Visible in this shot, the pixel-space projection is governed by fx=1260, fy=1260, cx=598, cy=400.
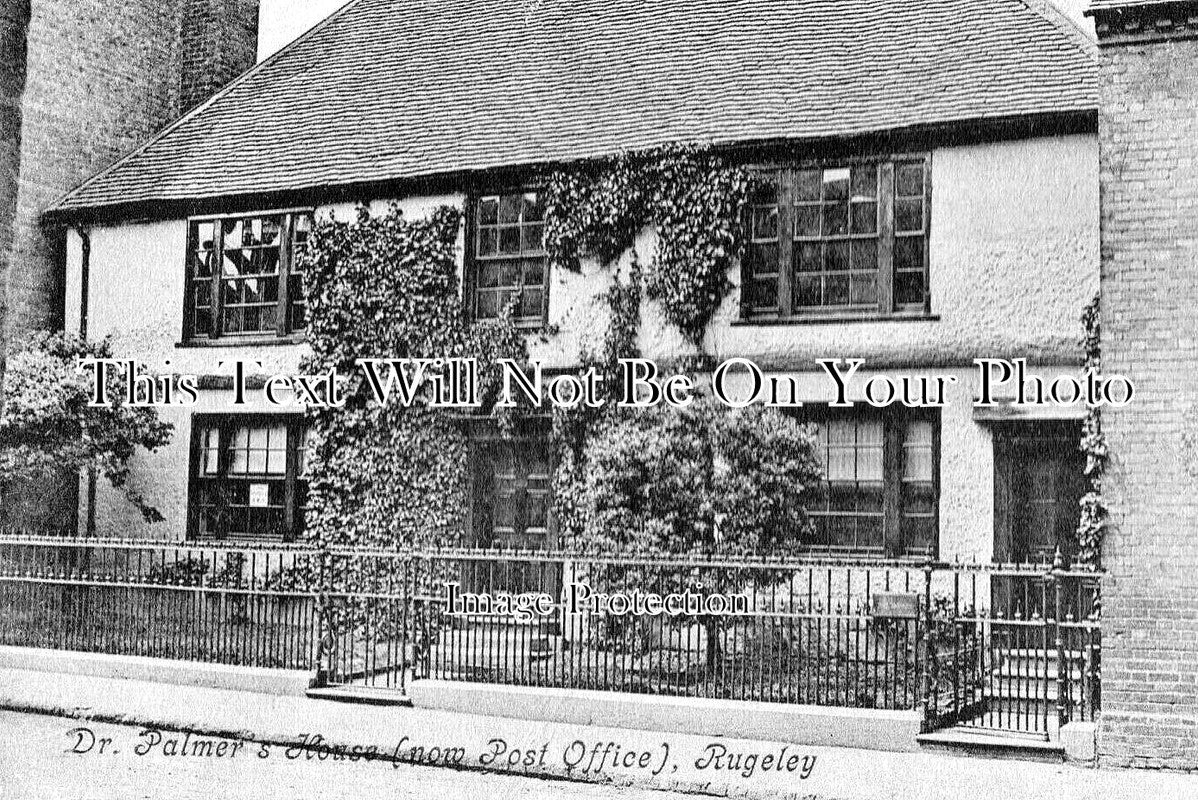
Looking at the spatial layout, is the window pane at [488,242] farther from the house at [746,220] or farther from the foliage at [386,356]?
the foliage at [386,356]

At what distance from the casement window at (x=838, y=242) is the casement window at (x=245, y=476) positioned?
19.8 feet

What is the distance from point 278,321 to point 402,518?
2.98m

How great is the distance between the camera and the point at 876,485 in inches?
508

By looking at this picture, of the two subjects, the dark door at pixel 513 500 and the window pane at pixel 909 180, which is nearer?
the window pane at pixel 909 180

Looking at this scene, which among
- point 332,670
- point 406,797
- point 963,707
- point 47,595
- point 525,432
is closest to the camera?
point 406,797

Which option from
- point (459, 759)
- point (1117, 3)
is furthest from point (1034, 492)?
point (459, 759)

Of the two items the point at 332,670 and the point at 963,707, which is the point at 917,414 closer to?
the point at 963,707

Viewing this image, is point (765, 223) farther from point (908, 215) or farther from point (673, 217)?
point (908, 215)

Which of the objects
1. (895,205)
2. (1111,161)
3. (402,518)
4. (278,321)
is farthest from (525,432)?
(1111,161)

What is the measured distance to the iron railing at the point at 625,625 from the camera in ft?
31.1

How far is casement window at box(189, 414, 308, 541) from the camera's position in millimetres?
15531

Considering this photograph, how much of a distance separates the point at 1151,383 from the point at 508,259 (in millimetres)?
8050

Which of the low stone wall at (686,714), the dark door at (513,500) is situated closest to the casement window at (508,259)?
the dark door at (513,500)

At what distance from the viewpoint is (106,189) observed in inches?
577
